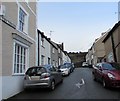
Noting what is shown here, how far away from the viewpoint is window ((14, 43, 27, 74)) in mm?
14115

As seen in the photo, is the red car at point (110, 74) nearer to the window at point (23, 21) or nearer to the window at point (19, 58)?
the window at point (19, 58)

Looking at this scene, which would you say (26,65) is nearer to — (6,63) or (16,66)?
(16,66)

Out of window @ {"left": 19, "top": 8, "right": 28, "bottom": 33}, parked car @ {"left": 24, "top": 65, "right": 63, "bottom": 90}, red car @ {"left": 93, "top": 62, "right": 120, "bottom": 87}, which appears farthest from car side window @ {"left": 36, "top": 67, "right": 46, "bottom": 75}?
red car @ {"left": 93, "top": 62, "right": 120, "bottom": 87}

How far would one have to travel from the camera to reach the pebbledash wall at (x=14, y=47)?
11726 mm

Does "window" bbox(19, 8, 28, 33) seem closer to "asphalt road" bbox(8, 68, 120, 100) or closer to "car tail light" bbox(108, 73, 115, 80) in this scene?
"asphalt road" bbox(8, 68, 120, 100)

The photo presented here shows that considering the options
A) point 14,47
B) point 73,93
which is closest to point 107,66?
point 73,93

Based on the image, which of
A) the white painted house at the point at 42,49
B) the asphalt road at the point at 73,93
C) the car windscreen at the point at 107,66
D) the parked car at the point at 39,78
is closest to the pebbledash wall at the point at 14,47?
the parked car at the point at 39,78

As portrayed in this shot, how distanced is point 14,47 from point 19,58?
165cm

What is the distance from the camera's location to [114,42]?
29578 millimetres

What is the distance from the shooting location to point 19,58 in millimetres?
14797

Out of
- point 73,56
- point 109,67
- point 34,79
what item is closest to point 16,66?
point 34,79

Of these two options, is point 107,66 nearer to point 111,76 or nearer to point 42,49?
point 111,76

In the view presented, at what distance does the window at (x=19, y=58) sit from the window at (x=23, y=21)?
139cm

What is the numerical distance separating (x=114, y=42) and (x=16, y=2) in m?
18.4
